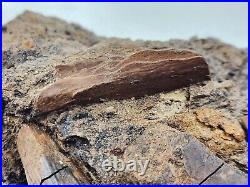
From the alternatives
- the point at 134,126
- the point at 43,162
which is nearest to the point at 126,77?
the point at 134,126

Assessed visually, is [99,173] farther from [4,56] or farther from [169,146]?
[4,56]

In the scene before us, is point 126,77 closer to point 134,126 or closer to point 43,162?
point 134,126


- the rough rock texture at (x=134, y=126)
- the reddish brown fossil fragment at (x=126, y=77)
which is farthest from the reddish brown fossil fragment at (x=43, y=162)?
the reddish brown fossil fragment at (x=126, y=77)

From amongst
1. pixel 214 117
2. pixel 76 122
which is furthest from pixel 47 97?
pixel 214 117

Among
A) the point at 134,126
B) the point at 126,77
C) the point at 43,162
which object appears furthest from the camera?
the point at 126,77

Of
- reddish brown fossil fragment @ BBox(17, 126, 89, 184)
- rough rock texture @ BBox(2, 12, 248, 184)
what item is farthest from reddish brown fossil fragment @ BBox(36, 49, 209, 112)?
reddish brown fossil fragment @ BBox(17, 126, 89, 184)

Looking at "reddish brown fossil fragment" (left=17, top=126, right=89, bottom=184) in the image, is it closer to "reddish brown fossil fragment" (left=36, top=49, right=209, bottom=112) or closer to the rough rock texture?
the rough rock texture

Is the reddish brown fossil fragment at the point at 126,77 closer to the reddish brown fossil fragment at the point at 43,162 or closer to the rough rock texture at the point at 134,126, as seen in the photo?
the rough rock texture at the point at 134,126
